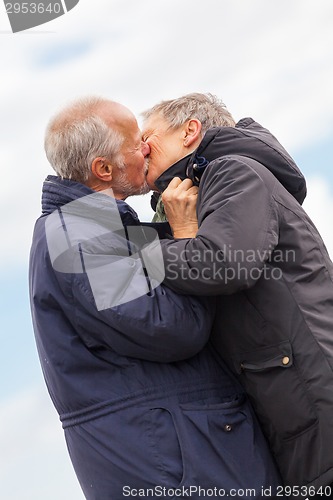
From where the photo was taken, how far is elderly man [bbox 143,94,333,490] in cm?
333

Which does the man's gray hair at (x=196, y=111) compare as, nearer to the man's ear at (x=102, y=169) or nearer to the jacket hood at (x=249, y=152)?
the jacket hood at (x=249, y=152)

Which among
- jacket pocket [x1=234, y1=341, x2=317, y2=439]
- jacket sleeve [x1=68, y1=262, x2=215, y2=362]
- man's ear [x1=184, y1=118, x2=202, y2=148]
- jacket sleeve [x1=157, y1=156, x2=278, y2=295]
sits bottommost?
jacket pocket [x1=234, y1=341, x2=317, y2=439]

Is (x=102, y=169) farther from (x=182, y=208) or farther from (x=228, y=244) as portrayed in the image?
(x=228, y=244)

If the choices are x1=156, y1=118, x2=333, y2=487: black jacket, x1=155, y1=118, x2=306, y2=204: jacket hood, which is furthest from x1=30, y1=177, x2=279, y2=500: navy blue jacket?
x1=155, y1=118, x2=306, y2=204: jacket hood

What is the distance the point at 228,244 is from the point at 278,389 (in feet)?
2.26

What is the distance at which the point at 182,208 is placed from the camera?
3711 mm

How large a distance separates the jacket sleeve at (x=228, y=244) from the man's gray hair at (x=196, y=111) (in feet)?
2.13

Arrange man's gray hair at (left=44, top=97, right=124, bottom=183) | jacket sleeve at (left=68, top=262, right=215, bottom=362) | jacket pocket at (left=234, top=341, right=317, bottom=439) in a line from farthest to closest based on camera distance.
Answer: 1. man's gray hair at (left=44, top=97, right=124, bottom=183)
2. jacket pocket at (left=234, top=341, right=317, bottom=439)
3. jacket sleeve at (left=68, top=262, right=215, bottom=362)

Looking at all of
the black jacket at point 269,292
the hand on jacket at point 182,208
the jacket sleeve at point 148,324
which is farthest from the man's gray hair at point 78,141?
the jacket sleeve at point 148,324

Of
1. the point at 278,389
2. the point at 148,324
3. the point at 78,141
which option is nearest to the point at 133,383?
the point at 148,324

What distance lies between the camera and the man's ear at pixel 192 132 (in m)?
3.95

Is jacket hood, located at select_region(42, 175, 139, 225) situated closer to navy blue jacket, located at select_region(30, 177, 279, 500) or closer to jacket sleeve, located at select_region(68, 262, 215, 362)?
navy blue jacket, located at select_region(30, 177, 279, 500)

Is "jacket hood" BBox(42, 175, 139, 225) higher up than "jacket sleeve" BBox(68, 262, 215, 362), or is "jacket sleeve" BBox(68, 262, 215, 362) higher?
"jacket hood" BBox(42, 175, 139, 225)

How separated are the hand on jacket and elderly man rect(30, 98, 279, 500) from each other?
0.12ft
